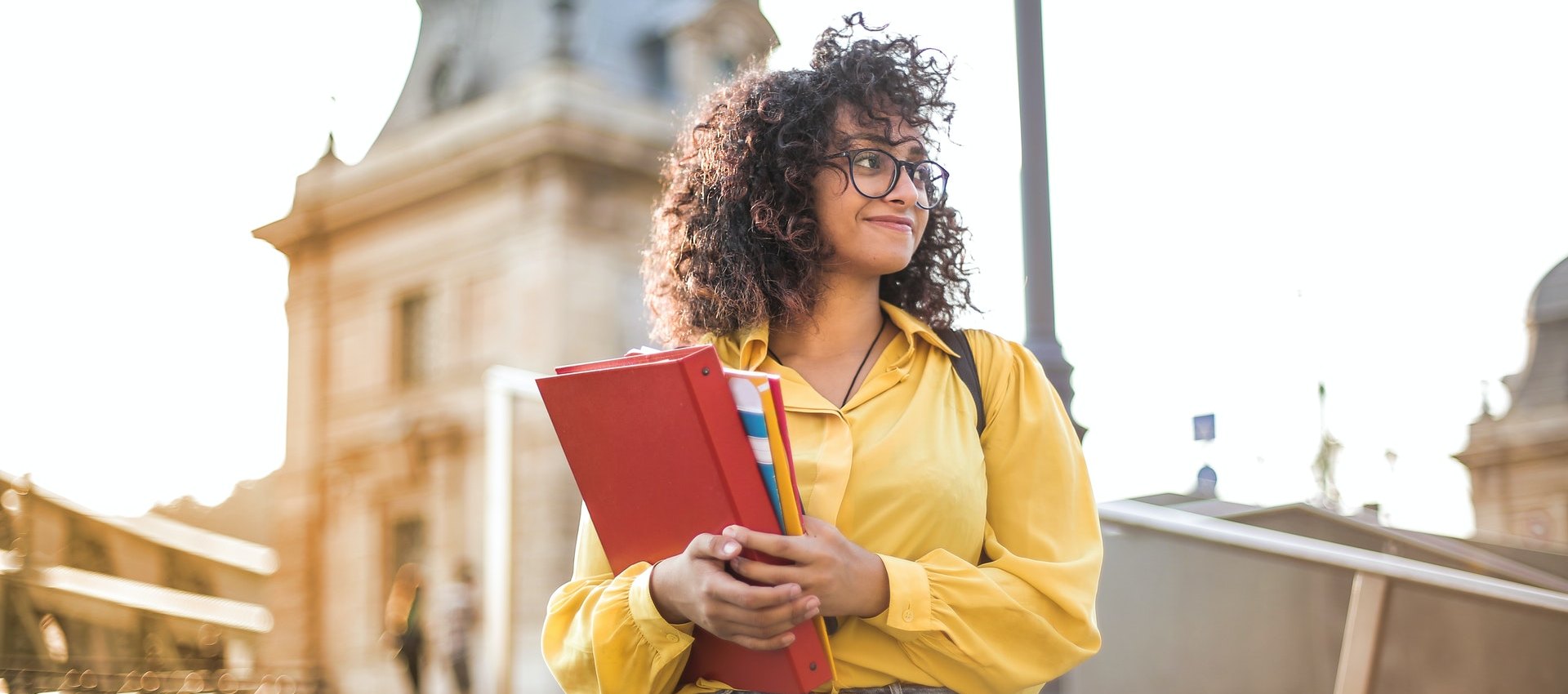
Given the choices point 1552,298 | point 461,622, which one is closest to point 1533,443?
point 1552,298

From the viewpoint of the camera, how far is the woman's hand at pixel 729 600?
1.51 meters

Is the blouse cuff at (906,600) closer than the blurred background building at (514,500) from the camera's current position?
Yes

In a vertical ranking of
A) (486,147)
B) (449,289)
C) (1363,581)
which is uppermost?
(486,147)

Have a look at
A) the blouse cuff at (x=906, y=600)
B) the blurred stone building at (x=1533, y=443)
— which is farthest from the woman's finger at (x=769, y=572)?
the blurred stone building at (x=1533, y=443)

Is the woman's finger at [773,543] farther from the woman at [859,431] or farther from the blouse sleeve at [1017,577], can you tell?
the blouse sleeve at [1017,577]

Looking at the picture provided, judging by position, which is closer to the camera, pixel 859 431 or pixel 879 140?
pixel 859 431

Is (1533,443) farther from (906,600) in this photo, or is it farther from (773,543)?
(773,543)

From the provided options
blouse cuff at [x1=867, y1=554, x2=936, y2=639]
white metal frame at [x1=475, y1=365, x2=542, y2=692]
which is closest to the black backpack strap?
blouse cuff at [x1=867, y1=554, x2=936, y2=639]

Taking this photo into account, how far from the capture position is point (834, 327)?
193cm

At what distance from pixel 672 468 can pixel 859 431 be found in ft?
0.94

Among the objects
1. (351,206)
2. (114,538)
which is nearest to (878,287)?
(114,538)

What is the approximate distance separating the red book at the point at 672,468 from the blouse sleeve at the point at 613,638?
52mm

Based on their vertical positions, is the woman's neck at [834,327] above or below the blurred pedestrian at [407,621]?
above

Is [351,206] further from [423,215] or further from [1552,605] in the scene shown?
[1552,605]
